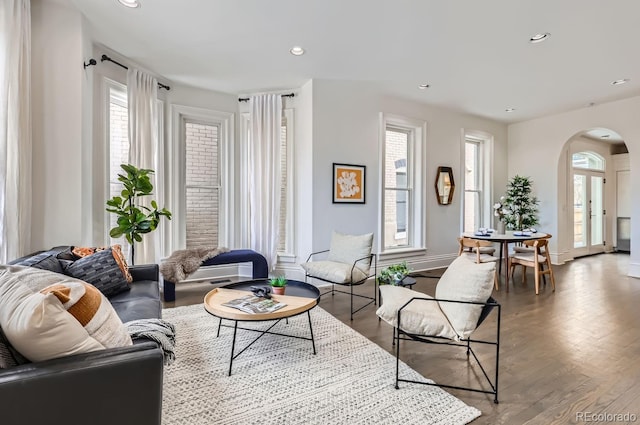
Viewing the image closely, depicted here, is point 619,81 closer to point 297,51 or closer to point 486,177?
point 486,177

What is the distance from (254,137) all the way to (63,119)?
2.33m

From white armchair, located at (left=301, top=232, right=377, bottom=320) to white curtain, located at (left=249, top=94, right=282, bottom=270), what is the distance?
112cm

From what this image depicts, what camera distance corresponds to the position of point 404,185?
5453 millimetres

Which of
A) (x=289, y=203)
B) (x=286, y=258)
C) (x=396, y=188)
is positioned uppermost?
(x=396, y=188)

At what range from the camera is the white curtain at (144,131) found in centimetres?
382

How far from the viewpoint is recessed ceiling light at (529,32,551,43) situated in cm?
316

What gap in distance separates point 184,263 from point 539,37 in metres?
4.76

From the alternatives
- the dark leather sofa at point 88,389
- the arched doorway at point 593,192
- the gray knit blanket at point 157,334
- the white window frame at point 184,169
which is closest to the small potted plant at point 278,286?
the gray knit blanket at point 157,334

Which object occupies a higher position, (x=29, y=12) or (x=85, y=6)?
(x=85, y=6)

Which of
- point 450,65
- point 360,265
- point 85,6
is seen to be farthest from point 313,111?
point 85,6

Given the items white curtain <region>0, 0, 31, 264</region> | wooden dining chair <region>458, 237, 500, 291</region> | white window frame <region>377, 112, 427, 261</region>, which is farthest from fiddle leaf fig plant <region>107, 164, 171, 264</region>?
wooden dining chair <region>458, 237, 500, 291</region>

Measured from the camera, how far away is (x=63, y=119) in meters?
2.84

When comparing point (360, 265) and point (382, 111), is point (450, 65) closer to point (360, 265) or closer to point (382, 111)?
point (382, 111)

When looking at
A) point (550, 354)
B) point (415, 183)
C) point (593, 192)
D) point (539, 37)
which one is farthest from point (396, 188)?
point (593, 192)
